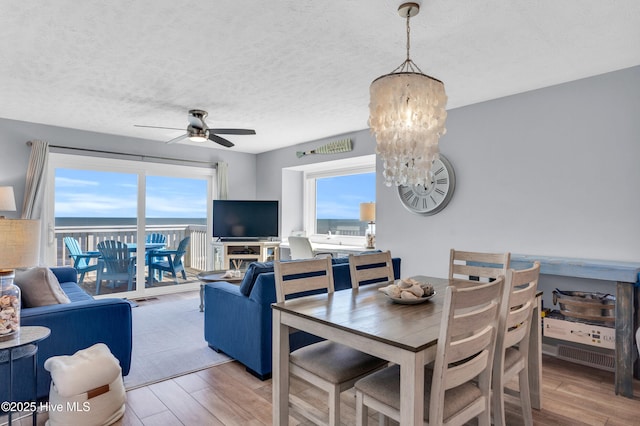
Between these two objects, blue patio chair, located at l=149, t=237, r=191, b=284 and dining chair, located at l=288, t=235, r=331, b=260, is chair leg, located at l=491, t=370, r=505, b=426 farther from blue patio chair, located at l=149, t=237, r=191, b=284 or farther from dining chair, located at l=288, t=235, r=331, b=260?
blue patio chair, located at l=149, t=237, r=191, b=284

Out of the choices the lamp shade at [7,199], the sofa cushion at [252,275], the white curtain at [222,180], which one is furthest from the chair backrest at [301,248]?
the lamp shade at [7,199]

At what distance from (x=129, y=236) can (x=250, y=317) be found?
363 cm

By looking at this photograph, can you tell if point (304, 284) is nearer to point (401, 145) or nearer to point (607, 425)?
point (401, 145)

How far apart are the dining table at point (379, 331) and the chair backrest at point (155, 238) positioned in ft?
14.4

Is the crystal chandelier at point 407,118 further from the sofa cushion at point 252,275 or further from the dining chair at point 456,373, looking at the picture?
the sofa cushion at point 252,275

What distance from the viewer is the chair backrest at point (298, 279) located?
7.09 feet

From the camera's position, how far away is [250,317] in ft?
9.16

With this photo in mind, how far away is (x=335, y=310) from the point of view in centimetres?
191

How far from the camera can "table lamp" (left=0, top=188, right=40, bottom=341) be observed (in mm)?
1823

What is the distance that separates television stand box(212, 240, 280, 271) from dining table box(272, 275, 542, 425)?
3.80m

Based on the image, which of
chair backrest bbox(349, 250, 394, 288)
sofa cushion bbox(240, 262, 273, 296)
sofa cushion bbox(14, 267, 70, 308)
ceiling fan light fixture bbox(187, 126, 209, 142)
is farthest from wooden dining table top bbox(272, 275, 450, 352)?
ceiling fan light fixture bbox(187, 126, 209, 142)

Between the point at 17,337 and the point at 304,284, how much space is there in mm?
1494

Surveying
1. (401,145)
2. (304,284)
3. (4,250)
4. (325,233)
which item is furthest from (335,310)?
(325,233)

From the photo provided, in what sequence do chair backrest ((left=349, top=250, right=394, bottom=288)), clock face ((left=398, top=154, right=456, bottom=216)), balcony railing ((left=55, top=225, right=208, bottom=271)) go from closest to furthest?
chair backrest ((left=349, top=250, right=394, bottom=288)) < clock face ((left=398, top=154, right=456, bottom=216)) < balcony railing ((left=55, top=225, right=208, bottom=271))
